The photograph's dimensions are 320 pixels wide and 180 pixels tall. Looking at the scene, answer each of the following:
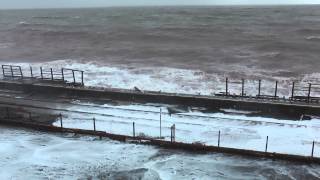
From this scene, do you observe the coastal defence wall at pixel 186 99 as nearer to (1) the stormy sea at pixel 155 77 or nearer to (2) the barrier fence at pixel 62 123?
(2) the barrier fence at pixel 62 123

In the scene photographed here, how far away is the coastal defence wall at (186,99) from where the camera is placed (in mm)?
18719

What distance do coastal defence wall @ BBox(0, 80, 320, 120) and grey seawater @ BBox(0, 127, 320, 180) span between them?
498 cm

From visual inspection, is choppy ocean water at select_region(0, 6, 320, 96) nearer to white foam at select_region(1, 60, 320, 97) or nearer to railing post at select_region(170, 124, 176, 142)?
white foam at select_region(1, 60, 320, 97)

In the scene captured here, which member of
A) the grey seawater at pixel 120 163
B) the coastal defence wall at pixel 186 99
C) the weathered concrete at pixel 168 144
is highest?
the coastal defence wall at pixel 186 99

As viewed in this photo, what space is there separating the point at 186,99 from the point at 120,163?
683 centimetres

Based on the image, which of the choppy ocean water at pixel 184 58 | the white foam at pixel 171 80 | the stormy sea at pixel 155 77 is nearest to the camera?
the stormy sea at pixel 155 77

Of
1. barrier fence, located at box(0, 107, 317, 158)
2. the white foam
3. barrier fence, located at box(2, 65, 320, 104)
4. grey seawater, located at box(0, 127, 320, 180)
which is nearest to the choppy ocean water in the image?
the white foam

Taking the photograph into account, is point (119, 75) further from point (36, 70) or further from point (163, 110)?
point (163, 110)

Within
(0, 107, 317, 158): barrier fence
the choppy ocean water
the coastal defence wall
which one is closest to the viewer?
(0, 107, 317, 158): barrier fence

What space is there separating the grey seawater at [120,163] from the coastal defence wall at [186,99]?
4.98 meters

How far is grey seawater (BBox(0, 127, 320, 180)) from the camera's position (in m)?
13.5

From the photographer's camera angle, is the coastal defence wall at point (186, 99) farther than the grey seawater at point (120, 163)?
Yes

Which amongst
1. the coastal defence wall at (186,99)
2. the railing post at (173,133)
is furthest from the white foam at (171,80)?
the railing post at (173,133)

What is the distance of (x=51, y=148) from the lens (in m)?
15.6
